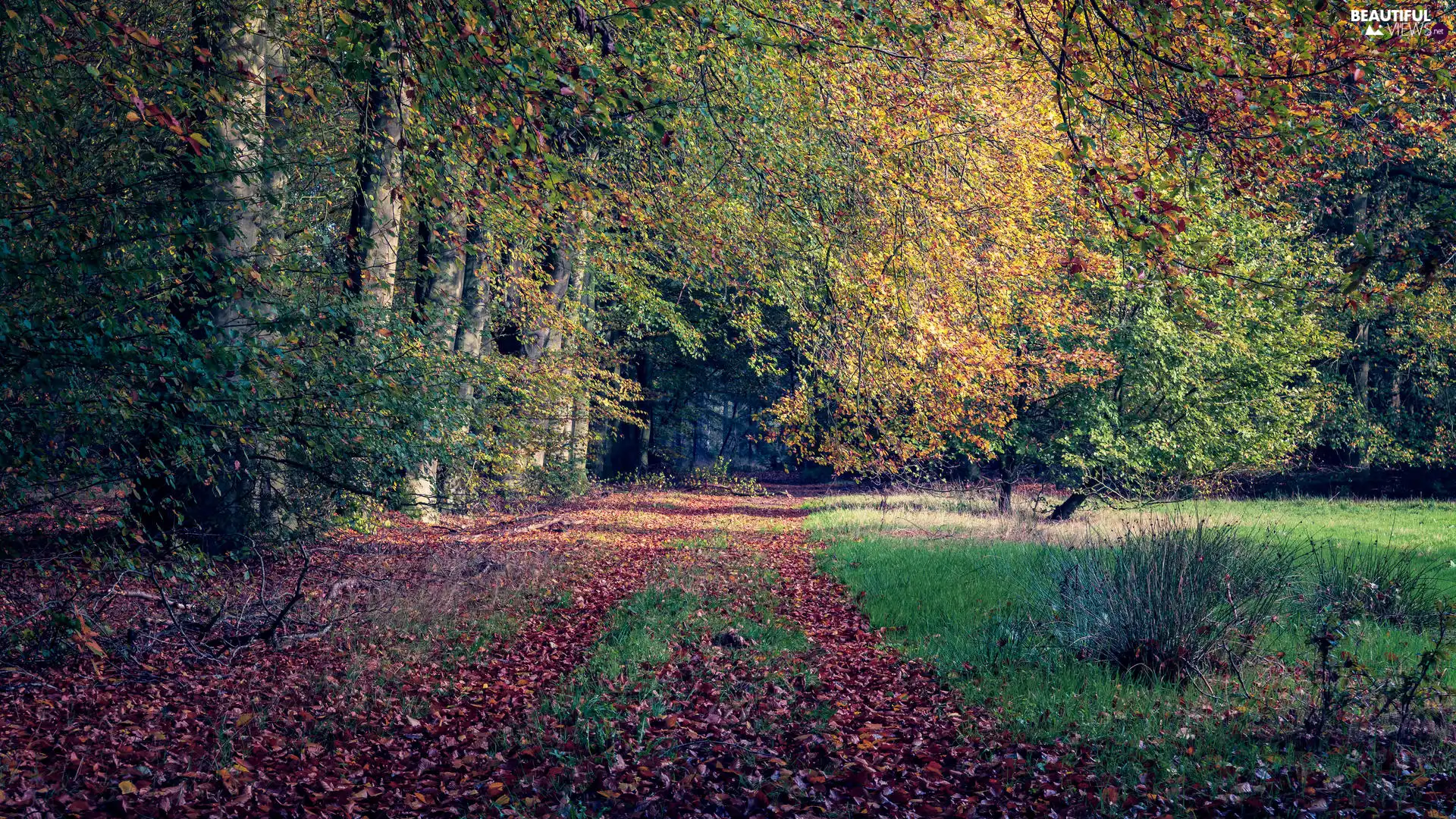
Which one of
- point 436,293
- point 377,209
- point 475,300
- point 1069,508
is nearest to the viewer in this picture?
point 377,209

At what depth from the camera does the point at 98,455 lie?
686 cm

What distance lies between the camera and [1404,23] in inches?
295

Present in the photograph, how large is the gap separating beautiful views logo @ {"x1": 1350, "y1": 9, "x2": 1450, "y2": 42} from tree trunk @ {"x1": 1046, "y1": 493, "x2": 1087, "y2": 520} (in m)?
14.5

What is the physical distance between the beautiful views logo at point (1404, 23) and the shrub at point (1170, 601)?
4.17 m

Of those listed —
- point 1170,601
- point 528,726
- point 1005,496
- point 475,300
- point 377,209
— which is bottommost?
point 528,726

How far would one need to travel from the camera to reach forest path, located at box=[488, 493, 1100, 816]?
477cm

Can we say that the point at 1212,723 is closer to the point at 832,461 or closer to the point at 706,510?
the point at 832,461

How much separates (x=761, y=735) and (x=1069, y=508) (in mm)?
17846

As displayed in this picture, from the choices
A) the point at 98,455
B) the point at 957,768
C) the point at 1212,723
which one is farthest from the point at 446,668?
the point at 1212,723

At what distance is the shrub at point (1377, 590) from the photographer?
26.9ft

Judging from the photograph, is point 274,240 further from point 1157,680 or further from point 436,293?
point 1157,680

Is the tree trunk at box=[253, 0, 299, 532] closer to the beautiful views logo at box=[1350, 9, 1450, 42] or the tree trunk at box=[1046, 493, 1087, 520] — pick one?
the beautiful views logo at box=[1350, 9, 1450, 42]

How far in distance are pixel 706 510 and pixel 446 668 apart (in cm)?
1843

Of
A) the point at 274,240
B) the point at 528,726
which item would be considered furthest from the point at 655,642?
the point at 274,240
